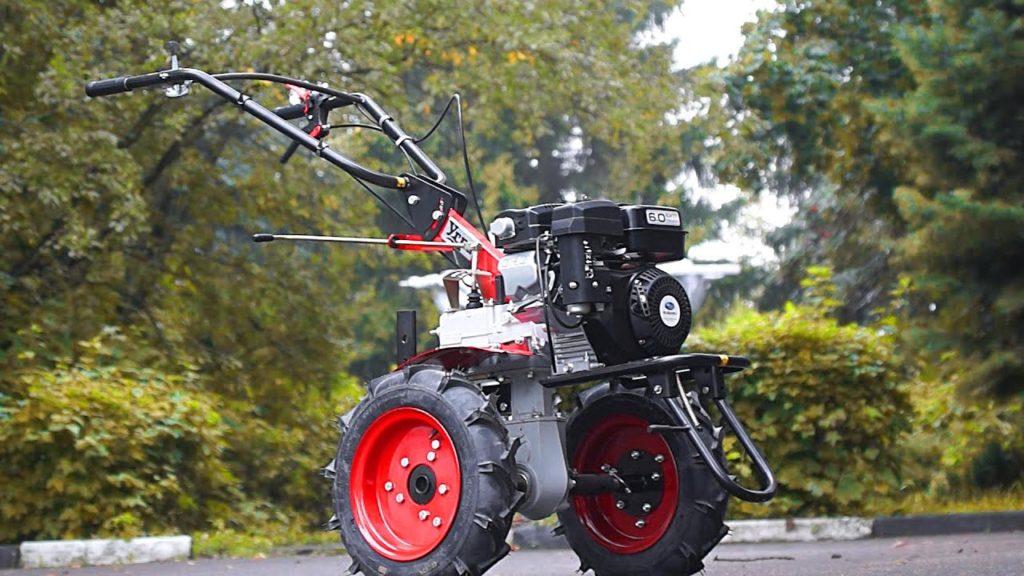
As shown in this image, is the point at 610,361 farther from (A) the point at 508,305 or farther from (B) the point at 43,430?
(B) the point at 43,430

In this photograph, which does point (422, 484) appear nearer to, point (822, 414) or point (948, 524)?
point (822, 414)

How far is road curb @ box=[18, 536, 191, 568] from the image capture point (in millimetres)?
9422

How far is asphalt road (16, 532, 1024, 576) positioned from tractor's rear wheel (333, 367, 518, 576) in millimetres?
2158

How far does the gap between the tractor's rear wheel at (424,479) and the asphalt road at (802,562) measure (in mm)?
2158

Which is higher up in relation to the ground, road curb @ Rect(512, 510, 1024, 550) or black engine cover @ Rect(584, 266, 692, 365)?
black engine cover @ Rect(584, 266, 692, 365)

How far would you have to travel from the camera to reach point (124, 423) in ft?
33.9

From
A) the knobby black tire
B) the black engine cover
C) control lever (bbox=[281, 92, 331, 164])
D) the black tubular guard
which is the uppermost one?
control lever (bbox=[281, 92, 331, 164])

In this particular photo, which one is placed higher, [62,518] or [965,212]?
[965,212]

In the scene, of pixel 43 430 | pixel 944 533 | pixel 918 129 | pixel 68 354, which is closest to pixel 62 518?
pixel 43 430

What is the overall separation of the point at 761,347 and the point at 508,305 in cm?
555

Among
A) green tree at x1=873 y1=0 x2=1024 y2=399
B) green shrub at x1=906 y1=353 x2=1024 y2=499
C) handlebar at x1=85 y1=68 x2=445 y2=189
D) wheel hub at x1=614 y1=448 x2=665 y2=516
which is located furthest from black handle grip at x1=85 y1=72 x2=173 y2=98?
green shrub at x1=906 y1=353 x2=1024 y2=499

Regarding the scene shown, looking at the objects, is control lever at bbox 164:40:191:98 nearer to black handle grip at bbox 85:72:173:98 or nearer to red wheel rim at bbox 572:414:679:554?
black handle grip at bbox 85:72:173:98

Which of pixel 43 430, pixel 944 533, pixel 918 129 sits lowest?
pixel 944 533

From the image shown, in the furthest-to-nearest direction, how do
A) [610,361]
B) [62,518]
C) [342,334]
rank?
[342,334] → [62,518] → [610,361]
